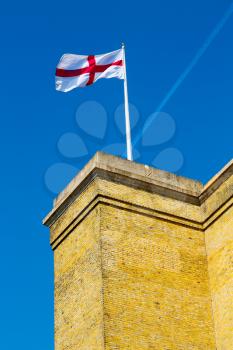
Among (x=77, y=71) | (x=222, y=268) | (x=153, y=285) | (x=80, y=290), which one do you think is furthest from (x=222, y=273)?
(x=77, y=71)

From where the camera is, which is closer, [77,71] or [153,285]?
[153,285]

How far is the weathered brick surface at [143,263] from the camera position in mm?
19797

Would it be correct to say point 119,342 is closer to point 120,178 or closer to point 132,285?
point 132,285

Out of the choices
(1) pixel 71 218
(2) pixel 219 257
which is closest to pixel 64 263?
A: (1) pixel 71 218

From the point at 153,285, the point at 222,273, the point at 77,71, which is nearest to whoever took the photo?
the point at 153,285

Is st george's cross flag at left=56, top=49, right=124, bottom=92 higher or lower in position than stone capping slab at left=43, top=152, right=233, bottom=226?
higher

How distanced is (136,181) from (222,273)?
3.37m

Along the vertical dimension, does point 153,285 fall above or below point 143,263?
below

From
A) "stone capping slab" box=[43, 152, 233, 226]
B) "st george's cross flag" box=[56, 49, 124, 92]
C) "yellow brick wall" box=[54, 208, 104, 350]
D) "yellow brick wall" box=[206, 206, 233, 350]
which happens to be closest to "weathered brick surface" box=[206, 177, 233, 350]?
"yellow brick wall" box=[206, 206, 233, 350]

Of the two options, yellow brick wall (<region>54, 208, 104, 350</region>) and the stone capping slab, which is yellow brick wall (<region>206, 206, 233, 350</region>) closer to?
the stone capping slab

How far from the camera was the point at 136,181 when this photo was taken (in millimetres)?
21734

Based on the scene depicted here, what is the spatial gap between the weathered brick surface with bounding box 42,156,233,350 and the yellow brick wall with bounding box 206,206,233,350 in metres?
0.03

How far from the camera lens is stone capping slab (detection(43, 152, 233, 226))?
21.4 meters

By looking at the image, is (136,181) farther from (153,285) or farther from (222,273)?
(222,273)
